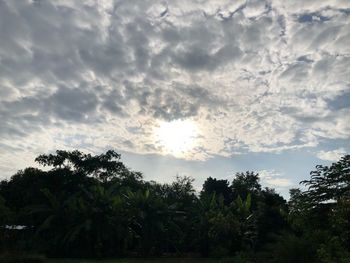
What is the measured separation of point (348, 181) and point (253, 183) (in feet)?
128

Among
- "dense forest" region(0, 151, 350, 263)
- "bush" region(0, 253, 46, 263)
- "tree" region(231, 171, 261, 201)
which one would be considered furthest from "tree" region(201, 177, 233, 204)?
"bush" region(0, 253, 46, 263)

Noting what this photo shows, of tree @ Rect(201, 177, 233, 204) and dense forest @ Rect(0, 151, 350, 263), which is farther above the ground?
tree @ Rect(201, 177, 233, 204)

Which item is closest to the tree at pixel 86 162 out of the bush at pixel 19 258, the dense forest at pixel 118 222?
the dense forest at pixel 118 222

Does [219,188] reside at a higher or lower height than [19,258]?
higher

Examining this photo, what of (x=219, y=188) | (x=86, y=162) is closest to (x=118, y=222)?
(x=86, y=162)

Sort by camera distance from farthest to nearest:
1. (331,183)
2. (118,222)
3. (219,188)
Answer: (219,188)
(118,222)
(331,183)

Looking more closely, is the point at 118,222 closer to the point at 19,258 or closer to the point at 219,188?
the point at 19,258

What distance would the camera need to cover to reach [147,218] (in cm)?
2673

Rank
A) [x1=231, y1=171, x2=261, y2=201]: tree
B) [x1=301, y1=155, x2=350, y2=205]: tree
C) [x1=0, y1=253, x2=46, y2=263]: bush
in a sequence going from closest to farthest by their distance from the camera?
[x1=301, y1=155, x2=350, y2=205]: tree
[x1=0, y1=253, x2=46, y2=263]: bush
[x1=231, y1=171, x2=261, y2=201]: tree

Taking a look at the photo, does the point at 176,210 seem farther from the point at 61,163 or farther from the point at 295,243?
the point at 295,243

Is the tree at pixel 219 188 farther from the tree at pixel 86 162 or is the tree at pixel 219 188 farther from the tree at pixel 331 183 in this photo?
the tree at pixel 331 183

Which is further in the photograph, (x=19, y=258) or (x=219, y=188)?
(x=219, y=188)

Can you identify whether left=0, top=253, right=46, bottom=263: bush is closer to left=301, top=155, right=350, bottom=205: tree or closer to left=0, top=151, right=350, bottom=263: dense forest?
left=0, top=151, right=350, bottom=263: dense forest

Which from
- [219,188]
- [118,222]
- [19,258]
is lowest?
[19,258]
